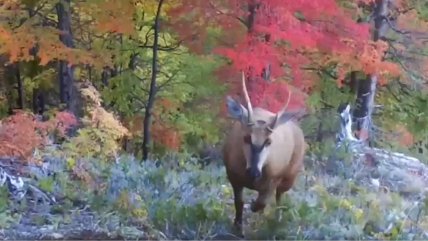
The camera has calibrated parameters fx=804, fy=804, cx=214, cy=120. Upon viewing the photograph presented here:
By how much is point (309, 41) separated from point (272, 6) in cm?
68

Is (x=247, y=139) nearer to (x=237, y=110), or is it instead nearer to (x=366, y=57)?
(x=237, y=110)

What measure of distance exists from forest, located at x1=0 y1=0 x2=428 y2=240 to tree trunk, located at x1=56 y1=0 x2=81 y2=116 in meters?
0.04

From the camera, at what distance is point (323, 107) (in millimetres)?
16281

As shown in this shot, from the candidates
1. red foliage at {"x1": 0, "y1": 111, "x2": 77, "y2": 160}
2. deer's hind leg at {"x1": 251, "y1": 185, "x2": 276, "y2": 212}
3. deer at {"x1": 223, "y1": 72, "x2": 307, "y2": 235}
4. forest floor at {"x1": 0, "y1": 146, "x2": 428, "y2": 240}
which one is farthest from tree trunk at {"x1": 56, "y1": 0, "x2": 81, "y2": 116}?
deer's hind leg at {"x1": 251, "y1": 185, "x2": 276, "y2": 212}

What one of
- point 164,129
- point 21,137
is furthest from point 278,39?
point 21,137

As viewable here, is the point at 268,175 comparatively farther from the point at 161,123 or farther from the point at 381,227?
the point at 161,123

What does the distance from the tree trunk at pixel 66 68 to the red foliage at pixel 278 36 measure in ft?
5.38

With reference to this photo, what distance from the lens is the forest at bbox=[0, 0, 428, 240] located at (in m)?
6.26

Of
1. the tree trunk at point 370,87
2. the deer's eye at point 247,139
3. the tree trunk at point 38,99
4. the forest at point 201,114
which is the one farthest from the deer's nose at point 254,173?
the tree trunk at point 38,99

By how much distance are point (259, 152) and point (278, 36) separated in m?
5.09

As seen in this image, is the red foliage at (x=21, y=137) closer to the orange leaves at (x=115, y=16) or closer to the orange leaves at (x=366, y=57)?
the orange leaves at (x=115, y=16)

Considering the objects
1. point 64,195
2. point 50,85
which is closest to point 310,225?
point 64,195

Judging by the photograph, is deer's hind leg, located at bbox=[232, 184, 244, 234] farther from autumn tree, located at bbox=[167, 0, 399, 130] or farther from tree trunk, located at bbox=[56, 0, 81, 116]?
tree trunk, located at bbox=[56, 0, 81, 116]

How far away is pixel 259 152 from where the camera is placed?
562 centimetres
